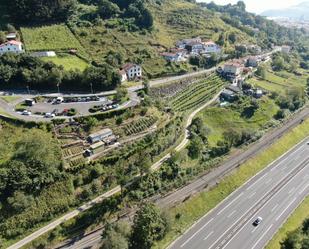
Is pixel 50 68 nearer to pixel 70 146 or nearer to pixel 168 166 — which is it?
pixel 70 146

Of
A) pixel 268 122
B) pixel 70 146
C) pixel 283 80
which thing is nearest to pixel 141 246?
pixel 70 146

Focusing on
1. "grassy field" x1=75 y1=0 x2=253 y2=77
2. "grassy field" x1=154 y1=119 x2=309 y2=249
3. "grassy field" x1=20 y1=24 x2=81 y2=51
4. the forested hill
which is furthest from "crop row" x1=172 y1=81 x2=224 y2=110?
"grassy field" x1=20 y1=24 x2=81 y2=51

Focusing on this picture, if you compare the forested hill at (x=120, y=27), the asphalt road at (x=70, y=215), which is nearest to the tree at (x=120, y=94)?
the forested hill at (x=120, y=27)

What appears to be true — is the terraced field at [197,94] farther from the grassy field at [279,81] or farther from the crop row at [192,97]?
the grassy field at [279,81]

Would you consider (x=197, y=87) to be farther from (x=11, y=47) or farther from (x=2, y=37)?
(x=2, y=37)

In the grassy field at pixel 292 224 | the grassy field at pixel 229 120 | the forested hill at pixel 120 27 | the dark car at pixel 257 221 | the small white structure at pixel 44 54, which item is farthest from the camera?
the forested hill at pixel 120 27

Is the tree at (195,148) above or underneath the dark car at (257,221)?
above

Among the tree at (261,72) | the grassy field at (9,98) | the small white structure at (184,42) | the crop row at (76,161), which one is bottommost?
the tree at (261,72)
